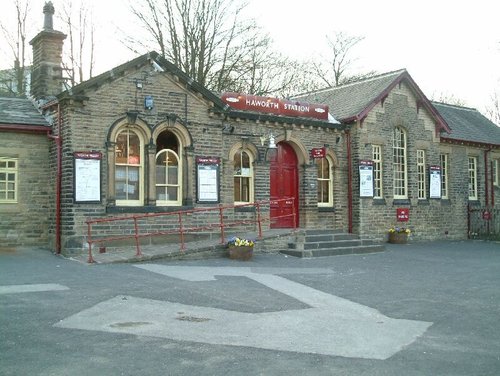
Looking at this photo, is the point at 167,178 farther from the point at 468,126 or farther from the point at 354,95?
the point at 468,126

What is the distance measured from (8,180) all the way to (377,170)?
41.4 ft

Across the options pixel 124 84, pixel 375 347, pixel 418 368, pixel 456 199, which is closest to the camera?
pixel 418 368

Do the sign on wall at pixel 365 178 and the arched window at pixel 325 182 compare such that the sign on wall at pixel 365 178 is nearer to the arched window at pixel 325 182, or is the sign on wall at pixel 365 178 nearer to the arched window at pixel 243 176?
the arched window at pixel 325 182

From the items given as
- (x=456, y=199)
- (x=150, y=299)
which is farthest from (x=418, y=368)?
(x=456, y=199)

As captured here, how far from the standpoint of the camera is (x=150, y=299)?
29.8 ft

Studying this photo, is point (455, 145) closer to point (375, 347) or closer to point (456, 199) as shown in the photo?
point (456, 199)

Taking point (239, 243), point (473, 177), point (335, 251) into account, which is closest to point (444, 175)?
point (473, 177)

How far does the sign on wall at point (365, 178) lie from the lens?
2009 cm

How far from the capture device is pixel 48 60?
684 inches

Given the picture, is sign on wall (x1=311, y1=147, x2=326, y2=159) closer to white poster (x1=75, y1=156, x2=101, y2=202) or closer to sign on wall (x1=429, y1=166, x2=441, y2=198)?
sign on wall (x1=429, y1=166, x2=441, y2=198)

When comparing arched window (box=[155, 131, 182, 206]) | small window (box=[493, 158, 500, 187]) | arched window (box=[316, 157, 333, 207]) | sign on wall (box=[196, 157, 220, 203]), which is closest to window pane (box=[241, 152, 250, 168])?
sign on wall (box=[196, 157, 220, 203])

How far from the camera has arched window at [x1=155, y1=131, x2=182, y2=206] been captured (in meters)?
16.2

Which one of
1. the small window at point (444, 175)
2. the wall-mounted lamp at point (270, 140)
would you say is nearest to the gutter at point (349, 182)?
the wall-mounted lamp at point (270, 140)

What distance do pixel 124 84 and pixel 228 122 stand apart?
3.44 m
